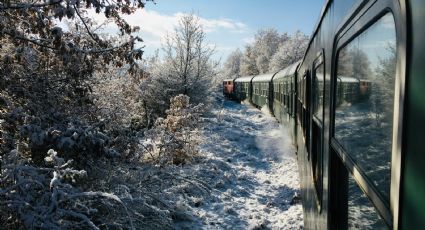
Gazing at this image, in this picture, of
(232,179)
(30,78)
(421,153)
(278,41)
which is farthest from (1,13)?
(278,41)

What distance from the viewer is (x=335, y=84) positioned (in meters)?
2.10

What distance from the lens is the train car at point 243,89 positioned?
3154cm

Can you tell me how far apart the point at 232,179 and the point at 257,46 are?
226 ft

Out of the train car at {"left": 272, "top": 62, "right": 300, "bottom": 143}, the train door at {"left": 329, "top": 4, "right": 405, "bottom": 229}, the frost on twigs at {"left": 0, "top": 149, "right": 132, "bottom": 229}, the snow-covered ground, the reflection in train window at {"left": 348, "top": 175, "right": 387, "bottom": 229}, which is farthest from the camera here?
the train car at {"left": 272, "top": 62, "right": 300, "bottom": 143}

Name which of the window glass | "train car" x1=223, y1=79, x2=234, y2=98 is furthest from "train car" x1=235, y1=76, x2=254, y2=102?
the window glass

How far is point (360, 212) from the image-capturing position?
151cm

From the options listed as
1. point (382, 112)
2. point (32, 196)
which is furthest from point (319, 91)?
point (32, 196)

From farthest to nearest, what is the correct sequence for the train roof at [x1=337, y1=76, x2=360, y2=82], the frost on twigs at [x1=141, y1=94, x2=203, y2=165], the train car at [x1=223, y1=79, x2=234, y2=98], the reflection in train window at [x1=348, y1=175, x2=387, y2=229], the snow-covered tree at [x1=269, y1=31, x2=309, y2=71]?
the snow-covered tree at [x1=269, y1=31, x2=309, y2=71]
the train car at [x1=223, y1=79, x2=234, y2=98]
the frost on twigs at [x1=141, y1=94, x2=203, y2=165]
the train roof at [x1=337, y1=76, x2=360, y2=82]
the reflection in train window at [x1=348, y1=175, x2=387, y2=229]

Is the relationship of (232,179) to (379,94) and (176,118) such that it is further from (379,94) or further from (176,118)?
(379,94)

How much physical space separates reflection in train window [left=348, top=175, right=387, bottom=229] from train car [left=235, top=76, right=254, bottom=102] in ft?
93.1

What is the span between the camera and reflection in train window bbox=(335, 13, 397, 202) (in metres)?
1.06

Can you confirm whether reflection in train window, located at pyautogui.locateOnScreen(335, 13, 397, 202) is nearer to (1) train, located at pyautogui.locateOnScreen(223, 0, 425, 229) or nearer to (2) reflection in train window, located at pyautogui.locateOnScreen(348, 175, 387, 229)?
(1) train, located at pyautogui.locateOnScreen(223, 0, 425, 229)

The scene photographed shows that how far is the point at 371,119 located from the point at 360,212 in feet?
1.45

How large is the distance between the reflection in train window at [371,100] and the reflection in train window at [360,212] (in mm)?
130
